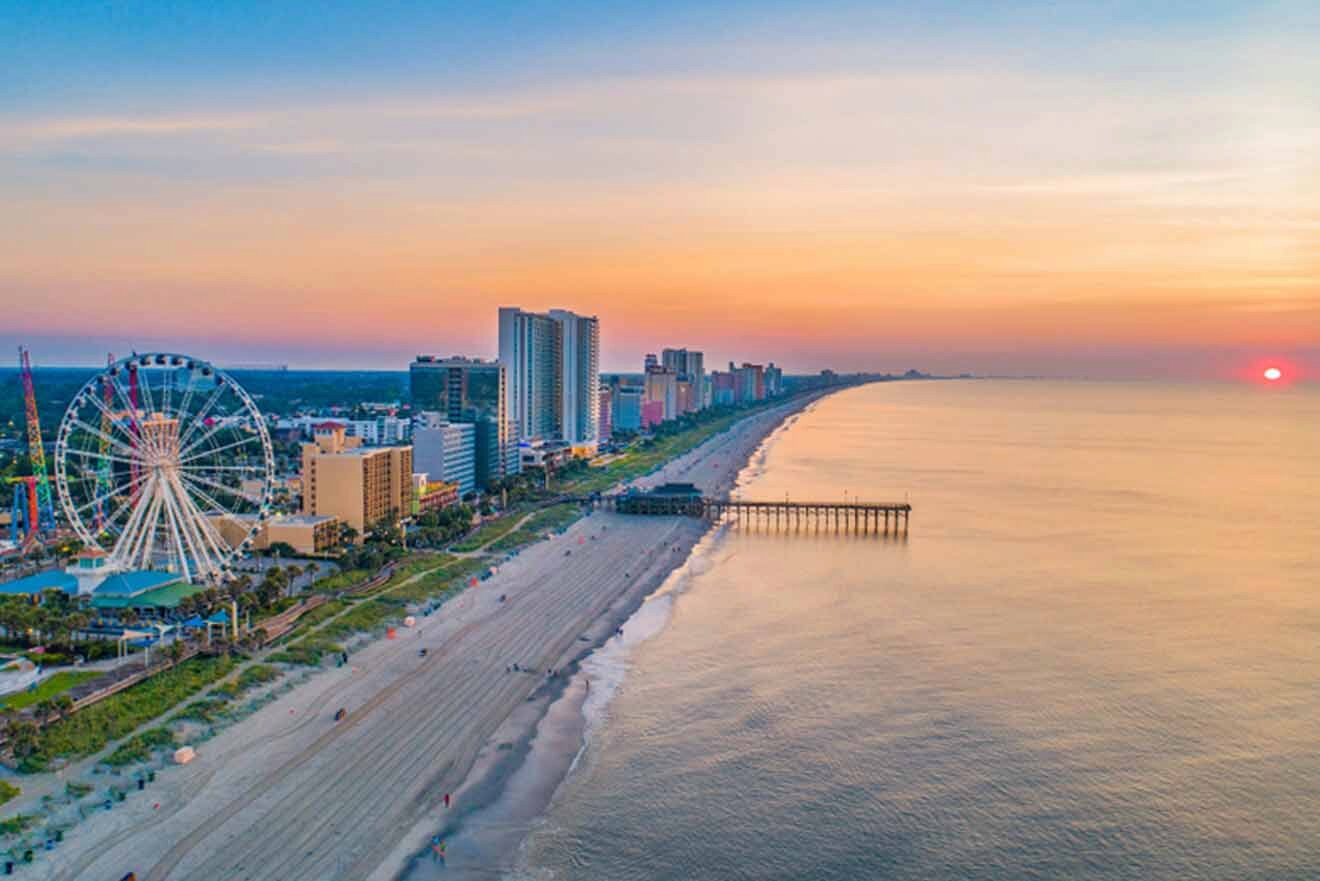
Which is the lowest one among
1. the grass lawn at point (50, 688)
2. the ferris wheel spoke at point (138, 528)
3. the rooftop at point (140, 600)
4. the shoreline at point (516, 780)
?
the shoreline at point (516, 780)

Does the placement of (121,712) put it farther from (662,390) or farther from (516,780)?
(662,390)

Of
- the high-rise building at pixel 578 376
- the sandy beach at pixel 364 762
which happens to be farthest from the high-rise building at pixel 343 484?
the high-rise building at pixel 578 376

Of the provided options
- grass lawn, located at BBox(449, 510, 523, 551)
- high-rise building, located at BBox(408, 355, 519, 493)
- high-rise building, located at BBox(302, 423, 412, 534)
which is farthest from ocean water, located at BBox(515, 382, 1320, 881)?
high-rise building, located at BBox(408, 355, 519, 493)

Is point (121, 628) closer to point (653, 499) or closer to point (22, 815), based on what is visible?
point (22, 815)

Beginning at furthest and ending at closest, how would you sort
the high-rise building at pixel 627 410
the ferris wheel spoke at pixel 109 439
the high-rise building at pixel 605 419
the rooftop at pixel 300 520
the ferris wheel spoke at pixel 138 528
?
1. the high-rise building at pixel 627 410
2. the high-rise building at pixel 605 419
3. the rooftop at pixel 300 520
4. the ferris wheel spoke at pixel 138 528
5. the ferris wheel spoke at pixel 109 439

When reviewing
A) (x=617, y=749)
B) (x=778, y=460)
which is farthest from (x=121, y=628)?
(x=778, y=460)

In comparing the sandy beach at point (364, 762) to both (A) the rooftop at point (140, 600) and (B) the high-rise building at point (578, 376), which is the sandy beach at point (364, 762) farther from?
(B) the high-rise building at point (578, 376)

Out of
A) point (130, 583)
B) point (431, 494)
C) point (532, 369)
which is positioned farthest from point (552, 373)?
point (130, 583)
